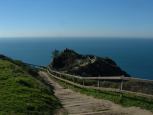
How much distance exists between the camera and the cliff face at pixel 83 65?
38.3 meters

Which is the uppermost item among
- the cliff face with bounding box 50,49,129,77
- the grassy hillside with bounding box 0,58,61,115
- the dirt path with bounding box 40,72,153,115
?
the grassy hillside with bounding box 0,58,61,115

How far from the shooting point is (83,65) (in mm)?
39094

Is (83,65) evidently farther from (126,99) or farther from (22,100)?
(22,100)

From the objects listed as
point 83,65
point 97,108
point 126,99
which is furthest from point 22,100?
point 83,65

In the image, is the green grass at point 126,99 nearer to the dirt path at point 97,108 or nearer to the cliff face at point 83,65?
the dirt path at point 97,108

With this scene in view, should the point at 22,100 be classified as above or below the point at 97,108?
above

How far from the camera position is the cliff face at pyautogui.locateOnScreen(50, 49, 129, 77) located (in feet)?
126

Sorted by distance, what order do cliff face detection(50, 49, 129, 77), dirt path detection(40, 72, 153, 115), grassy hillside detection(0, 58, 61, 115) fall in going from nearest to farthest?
grassy hillside detection(0, 58, 61, 115) → dirt path detection(40, 72, 153, 115) → cliff face detection(50, 49, 129, 77)

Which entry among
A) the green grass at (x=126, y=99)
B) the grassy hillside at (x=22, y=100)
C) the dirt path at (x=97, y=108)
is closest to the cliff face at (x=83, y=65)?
the green grass at (x=126, y=99)

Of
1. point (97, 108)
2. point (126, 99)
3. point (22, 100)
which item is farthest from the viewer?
point (126, 99)

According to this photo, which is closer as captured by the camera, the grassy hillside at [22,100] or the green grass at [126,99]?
the grassy hillside at [22,100]

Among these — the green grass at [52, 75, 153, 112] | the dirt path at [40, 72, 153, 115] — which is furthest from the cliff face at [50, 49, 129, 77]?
the dirt path at [40, 72, 153, 115]

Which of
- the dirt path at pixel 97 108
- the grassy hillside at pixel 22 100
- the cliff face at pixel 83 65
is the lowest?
the cliff face at pixel 83 65

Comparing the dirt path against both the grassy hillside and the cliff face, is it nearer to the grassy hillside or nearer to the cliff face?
the grassy hillside
